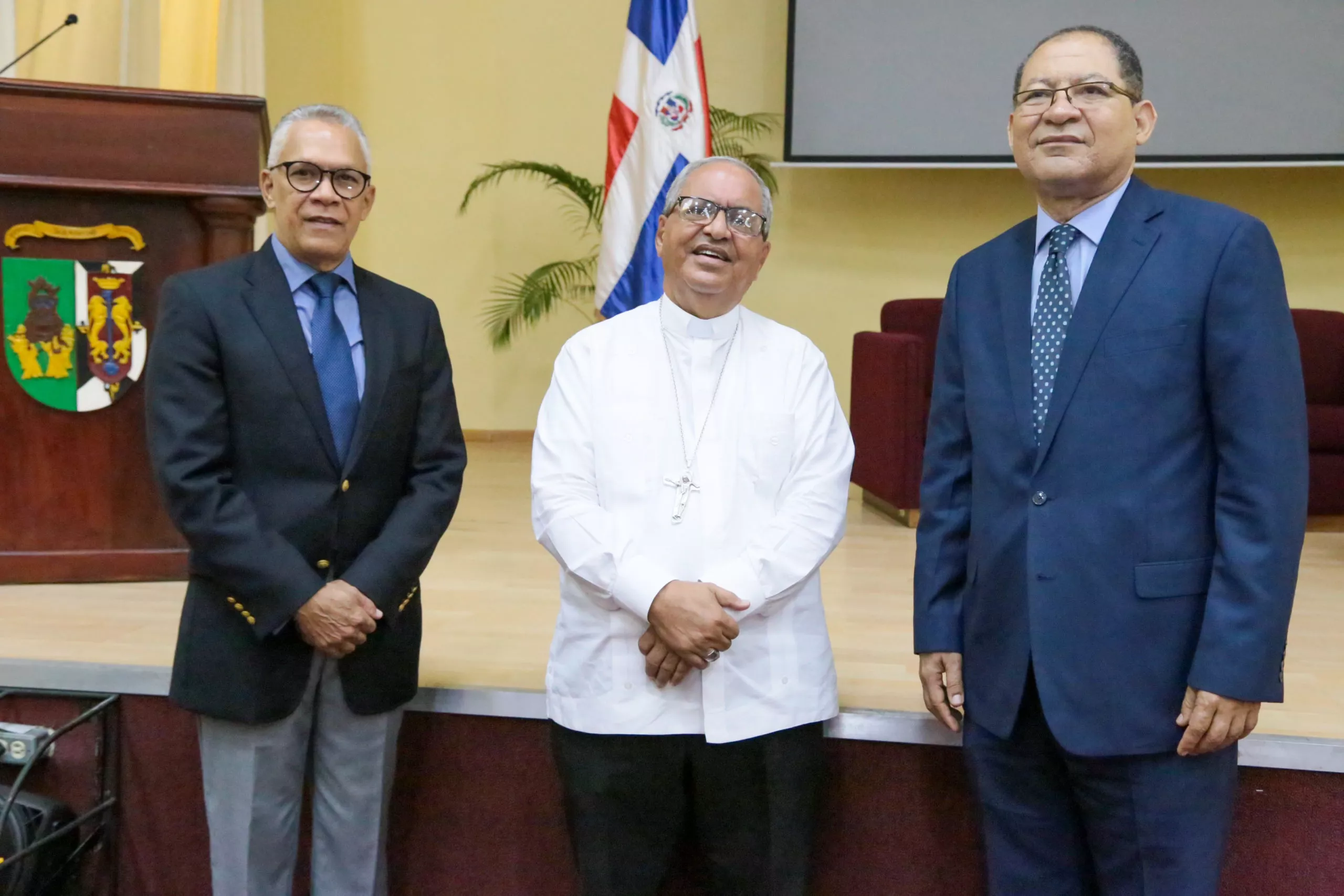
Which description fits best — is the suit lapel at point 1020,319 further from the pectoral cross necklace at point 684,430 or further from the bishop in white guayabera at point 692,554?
the pectoral cross necklace at point 684,430

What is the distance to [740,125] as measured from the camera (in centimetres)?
652

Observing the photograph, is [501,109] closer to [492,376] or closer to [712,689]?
[492,376]

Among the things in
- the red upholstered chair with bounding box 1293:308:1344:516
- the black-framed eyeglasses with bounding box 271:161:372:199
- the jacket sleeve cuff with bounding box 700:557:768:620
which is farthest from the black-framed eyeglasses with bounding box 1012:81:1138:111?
the red upholstered chair with bounding box 1293:308:1344:516

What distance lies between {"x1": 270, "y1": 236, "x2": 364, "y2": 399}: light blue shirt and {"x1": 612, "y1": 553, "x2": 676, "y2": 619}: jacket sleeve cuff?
53 centimetres

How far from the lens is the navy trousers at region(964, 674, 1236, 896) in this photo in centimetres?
160

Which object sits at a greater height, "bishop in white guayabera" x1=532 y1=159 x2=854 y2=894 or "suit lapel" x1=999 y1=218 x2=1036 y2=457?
"suit lapel" x1=999 y1=218 x2=1036 y2=457

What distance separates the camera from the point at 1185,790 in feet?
5.25

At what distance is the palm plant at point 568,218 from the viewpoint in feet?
20.9

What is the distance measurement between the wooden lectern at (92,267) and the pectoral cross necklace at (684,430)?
5.31 ft

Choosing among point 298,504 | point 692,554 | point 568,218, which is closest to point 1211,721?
point 692,554

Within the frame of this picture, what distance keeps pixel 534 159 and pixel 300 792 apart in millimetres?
5434

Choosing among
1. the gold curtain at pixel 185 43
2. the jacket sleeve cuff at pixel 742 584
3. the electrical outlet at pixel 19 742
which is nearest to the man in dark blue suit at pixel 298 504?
the jacket sleeve cuff at pixel 742 584

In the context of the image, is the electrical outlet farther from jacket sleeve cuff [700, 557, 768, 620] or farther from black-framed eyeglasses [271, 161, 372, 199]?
jacket sleeve cuff [700, 557, 768, 620]

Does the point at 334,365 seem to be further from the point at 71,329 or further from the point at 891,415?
the point at 891,415
